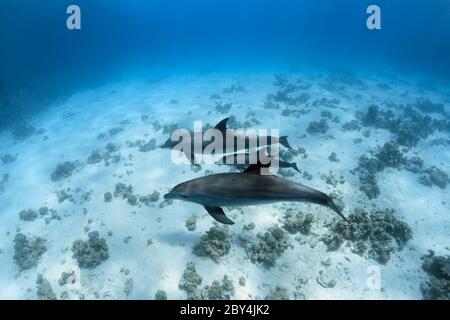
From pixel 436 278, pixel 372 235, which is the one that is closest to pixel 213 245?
pixel 372 235

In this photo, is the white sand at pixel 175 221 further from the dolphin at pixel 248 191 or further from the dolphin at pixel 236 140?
the dolphin at pixel 248 191

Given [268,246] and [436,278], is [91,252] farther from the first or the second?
[436,278]

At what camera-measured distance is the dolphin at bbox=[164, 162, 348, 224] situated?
476 centimetres

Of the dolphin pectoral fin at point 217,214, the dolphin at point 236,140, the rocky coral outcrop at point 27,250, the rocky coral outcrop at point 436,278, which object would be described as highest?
the dolphin at point 236,140

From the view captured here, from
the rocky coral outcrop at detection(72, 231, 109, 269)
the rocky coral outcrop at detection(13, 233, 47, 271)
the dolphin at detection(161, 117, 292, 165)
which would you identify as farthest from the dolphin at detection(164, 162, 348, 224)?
the rocky coral outcrop at detection(13, 233, 47, 271)

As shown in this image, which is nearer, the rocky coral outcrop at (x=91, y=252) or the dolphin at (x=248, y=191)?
the dolphin at (x=248, y=191)

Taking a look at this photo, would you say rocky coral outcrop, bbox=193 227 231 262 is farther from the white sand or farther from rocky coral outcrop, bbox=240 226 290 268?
rocky coral outcrop, bbox=240 226 290 268

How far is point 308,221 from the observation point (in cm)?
853

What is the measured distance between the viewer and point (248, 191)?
492cm

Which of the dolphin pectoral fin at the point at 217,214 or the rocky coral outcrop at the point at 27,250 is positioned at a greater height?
the dolphin pectoral fin at the point at 217,214

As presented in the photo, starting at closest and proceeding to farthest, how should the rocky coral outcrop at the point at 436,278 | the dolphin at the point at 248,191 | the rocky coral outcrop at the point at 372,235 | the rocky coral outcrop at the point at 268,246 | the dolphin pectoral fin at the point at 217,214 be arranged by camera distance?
the dolphin at the point at 248,191 < the dolphin pectoral fin at the point at 217,214 < the rocky coral outcrop at the point at 436,278 < the rocky coral outcrop at the point at 268,246 < the rocky coral outcrop at the point at 372,235

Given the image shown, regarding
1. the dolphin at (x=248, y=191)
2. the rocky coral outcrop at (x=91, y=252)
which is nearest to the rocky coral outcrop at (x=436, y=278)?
the dolphin at (x=248, y=191)

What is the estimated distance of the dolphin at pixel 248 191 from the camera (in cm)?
476
